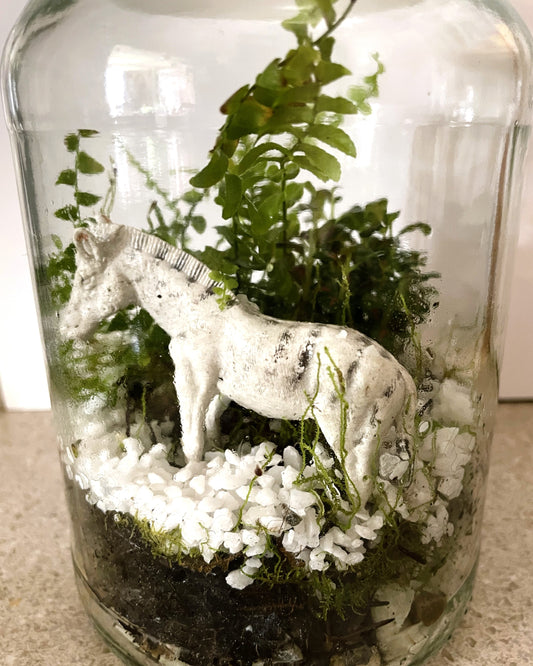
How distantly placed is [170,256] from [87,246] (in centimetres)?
7

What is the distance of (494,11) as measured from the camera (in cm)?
62

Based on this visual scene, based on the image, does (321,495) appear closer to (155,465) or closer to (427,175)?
(155,465)

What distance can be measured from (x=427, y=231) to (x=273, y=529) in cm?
31

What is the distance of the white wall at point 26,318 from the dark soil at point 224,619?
68 centimetres

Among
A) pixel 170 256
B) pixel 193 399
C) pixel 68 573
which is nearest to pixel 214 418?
pixel 193 399

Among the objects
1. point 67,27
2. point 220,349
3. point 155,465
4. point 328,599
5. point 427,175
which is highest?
point 67,27

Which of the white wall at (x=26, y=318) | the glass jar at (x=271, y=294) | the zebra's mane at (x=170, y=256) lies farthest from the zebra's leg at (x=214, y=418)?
the white wall at (x=26, y=318)

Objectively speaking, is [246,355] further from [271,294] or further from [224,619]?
[224,619]

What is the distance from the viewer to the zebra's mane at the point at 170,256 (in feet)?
1.72

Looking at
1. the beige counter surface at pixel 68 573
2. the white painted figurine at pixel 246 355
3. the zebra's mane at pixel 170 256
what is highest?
the zebra's mane at pixel 170 256

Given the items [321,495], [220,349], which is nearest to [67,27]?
[220,349]

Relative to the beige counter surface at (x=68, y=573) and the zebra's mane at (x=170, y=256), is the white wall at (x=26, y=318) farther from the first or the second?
the zebra's mane at (x=170, y=256)

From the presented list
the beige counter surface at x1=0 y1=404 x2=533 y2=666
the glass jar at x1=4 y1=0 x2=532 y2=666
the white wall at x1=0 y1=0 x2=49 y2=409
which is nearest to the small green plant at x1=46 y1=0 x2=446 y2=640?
the glass jar at x1=4 y1=0 x2=532 y2=666

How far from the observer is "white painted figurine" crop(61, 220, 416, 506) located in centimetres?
50
